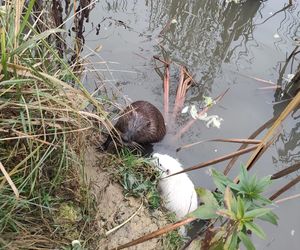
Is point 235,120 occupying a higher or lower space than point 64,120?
lower

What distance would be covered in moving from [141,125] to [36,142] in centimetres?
149

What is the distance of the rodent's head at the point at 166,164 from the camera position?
3469mm

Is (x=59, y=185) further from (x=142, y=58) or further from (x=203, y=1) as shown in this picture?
(x=203, y=1)

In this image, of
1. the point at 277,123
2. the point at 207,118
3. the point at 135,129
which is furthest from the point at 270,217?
the point at 207,118

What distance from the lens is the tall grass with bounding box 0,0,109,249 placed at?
231cm

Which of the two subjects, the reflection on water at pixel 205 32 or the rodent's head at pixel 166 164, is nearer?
the rodent's head at pixel 166 164

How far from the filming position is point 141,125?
3.81 metres

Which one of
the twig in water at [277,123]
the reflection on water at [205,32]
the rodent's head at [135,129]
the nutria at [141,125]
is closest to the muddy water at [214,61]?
the reflection on water at [205,32]

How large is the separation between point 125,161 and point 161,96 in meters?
1.22

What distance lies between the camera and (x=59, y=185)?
2695 mm

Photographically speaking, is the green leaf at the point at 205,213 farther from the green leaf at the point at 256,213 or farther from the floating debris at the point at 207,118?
the floating debris at the point at 207,118

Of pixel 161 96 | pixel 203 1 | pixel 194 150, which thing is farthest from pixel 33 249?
pixel 203 1

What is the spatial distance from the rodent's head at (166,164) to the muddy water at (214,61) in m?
0.29

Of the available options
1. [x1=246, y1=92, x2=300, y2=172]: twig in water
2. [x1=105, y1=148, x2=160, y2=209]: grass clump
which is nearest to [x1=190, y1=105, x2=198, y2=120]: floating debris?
[x1=105, y1=148, x2=160, y2=209]: grass clump
